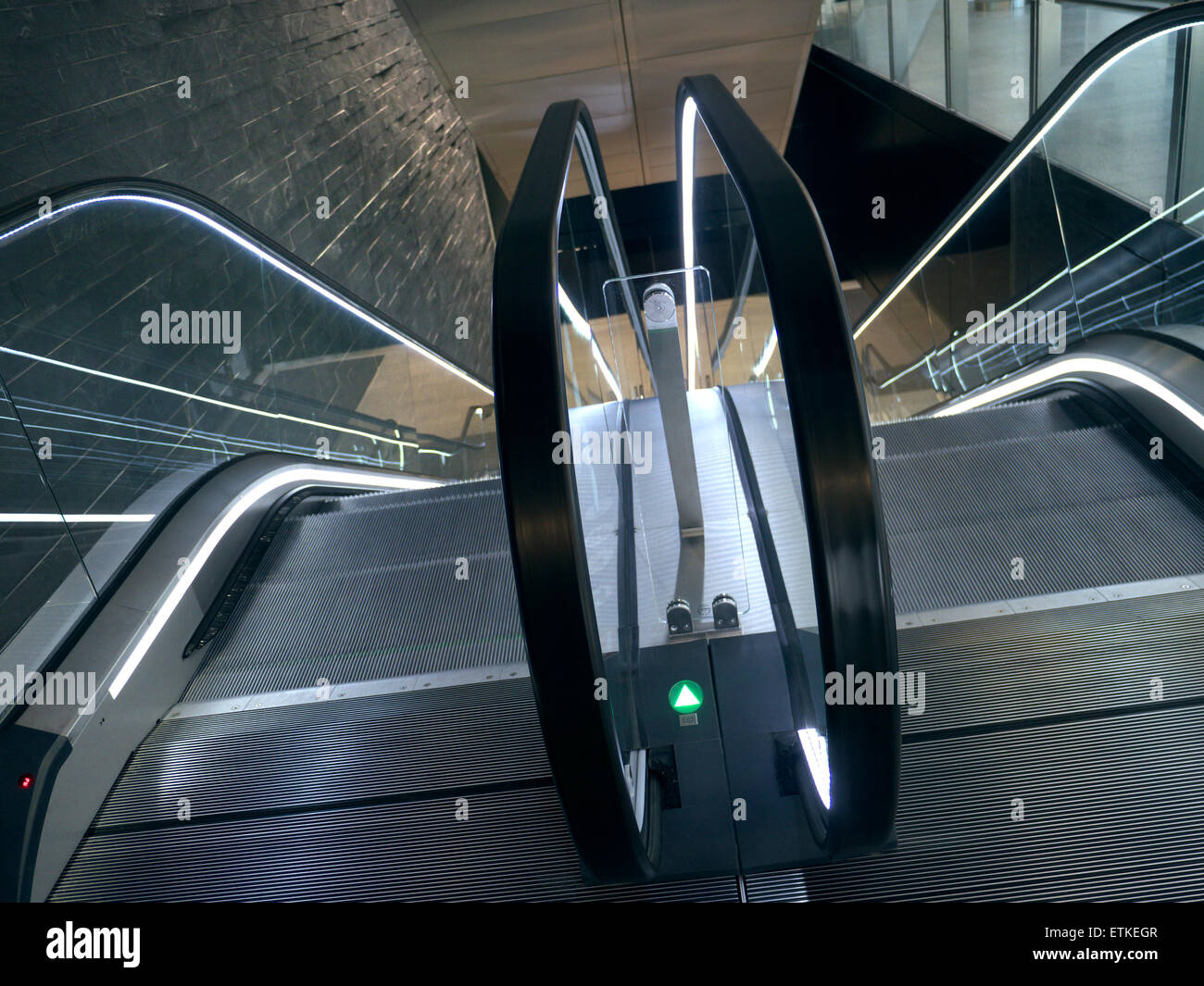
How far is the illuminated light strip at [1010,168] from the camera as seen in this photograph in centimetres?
357

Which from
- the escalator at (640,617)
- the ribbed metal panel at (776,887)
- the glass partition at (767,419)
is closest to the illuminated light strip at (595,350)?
the escalator at (640,617)

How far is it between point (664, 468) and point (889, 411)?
712 cm

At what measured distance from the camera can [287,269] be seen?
4.53m

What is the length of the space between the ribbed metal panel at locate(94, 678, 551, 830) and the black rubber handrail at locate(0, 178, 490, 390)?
1.63m

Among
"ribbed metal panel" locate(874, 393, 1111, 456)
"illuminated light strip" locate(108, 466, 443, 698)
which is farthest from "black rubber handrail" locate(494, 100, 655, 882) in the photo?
"ribbed metal panel" locate(874, 393, 1111, 456)

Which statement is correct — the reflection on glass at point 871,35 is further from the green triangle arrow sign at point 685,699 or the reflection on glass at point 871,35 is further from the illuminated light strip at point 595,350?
the green triangle arrow sign at point 685,699

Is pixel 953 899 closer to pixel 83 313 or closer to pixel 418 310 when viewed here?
pixel 83 313

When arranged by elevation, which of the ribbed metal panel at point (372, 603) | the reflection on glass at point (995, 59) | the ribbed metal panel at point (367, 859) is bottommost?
the ribbed metal panel at point (367, 859)

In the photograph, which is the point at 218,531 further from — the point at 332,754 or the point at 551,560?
the point at 551,560

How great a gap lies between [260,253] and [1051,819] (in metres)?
4.10

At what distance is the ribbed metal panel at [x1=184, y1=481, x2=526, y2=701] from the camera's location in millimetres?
2643

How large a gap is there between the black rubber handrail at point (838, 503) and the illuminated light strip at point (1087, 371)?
219 cm

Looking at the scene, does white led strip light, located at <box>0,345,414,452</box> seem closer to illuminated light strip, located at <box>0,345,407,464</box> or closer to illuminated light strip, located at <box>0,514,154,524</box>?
illuminated light strip, located at <box>0,345,407,464</box>
